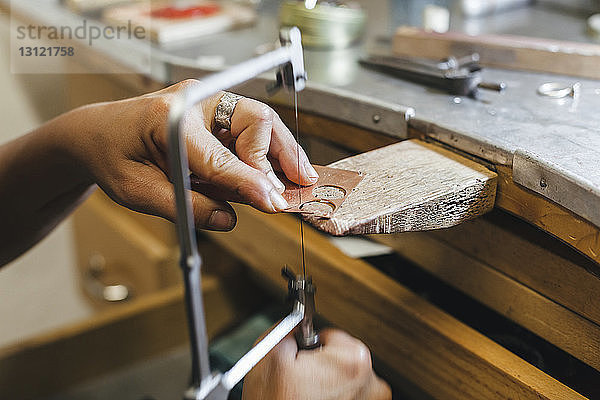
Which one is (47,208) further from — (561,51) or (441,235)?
(561,51)

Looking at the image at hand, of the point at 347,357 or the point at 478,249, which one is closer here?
the point at 347,357

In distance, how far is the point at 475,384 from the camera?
62 cm

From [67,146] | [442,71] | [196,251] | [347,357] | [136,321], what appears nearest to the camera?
[196,251]

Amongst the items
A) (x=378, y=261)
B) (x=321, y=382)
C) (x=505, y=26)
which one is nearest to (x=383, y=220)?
(x=321, y=382)

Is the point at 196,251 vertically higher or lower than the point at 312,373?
higher

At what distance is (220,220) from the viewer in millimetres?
529

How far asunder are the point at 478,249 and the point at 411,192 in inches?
6.1

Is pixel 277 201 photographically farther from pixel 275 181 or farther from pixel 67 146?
pixel 67 146

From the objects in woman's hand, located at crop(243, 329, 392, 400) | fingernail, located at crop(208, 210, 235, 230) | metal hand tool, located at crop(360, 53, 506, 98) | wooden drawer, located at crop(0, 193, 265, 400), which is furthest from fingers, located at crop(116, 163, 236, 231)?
wooden drawer, located at crop(0, 193, 265, 400)

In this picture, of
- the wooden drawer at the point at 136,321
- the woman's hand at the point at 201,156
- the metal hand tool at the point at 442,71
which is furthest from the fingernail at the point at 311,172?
the wooden drawer at the point at 136,321

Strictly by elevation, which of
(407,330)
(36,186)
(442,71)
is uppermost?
(442,71)

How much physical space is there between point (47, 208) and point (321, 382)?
0.39 m

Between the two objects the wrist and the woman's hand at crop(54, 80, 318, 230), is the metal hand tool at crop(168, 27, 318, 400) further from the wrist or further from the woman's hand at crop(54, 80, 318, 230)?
the wrist

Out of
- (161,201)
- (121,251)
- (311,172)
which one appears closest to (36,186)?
(161,201)
